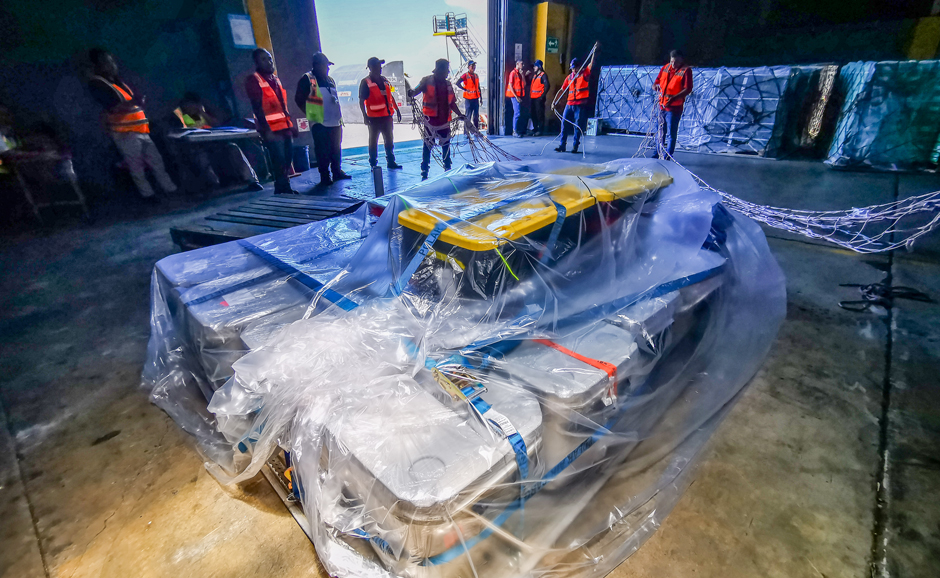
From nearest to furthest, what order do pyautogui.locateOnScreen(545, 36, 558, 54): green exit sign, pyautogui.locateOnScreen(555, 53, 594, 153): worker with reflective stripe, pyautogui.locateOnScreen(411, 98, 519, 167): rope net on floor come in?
pyautogui.locateOnScreen(411, 98, 519, 167): rope net on floor → pyautogui.locateOnScreen(555, 53, 594, 153): worker with reflective stripe → pyautogui.locateOnScreen(545, 36, 558, 54): green exit sign

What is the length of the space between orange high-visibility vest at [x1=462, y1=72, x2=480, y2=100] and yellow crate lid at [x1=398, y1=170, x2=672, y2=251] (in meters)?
6.91

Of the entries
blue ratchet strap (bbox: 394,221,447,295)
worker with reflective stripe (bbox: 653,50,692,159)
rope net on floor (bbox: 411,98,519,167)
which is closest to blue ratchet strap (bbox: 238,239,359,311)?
blue ratchet strap (bbox: 394,221,447,295)

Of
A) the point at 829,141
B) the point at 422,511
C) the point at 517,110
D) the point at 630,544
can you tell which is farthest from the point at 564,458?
the point at 517,110

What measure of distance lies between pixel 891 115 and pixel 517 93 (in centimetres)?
588

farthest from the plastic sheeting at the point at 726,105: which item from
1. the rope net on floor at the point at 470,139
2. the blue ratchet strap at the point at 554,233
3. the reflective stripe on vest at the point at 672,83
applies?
the blue ratchet strap at the point at 554,233

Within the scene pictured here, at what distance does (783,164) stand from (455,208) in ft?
22.9

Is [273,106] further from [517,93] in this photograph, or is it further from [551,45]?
[551,45]

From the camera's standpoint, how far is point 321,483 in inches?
44.4

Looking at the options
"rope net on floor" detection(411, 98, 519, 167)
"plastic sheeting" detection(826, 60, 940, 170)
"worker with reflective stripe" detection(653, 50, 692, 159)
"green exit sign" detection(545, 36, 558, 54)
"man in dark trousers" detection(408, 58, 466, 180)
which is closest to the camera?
"rope net on floor" detection(411, 98, 519, 167)

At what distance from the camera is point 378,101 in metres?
5.05

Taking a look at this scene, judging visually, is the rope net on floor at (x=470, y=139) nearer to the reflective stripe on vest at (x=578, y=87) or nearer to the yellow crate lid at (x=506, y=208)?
the yellow crate lid at (x=506, y=208)

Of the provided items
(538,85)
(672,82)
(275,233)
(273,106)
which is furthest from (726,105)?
(275,233)

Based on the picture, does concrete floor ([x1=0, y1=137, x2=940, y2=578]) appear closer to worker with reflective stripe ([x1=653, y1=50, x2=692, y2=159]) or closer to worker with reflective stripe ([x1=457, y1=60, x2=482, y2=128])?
worker with reflective stripe ([x1=653, y1=50, x2=692, y2=159])

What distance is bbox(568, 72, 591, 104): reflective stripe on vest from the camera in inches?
245
